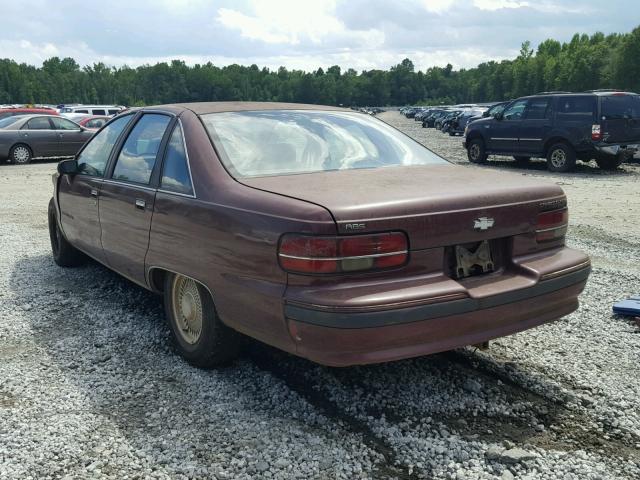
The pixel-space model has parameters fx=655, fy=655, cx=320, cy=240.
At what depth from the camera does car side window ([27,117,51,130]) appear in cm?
1905

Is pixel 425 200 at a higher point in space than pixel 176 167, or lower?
lower

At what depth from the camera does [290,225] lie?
3.01 m

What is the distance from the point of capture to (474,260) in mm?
3322

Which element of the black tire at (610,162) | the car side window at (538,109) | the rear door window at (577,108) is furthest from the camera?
the car side window at (538,109)

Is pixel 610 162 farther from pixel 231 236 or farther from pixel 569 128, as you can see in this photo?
pixel 231 236

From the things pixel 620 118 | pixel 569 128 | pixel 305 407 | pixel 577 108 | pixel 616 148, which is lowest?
pixel 305 407

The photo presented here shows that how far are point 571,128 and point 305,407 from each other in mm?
13650

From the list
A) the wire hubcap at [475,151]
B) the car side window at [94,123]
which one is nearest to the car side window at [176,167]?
the wire hubcap at [475,151]

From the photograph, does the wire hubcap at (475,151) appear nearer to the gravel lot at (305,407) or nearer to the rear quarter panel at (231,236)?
the gravel lot at (305,407)

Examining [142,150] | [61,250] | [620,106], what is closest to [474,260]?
[142,150]

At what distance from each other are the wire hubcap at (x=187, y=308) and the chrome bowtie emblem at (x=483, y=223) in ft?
5.29

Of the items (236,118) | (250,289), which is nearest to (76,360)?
(250,289)

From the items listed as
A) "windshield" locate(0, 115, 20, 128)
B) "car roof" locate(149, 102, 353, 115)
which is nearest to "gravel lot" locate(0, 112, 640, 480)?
"car roof" locate(149, 102, 353, 115)

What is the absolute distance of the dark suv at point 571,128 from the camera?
14.9m
